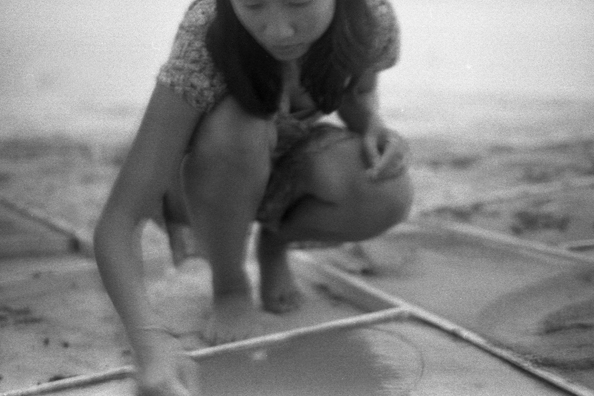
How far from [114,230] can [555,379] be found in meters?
0.69

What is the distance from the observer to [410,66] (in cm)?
496

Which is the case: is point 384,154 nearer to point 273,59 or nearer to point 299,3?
point 273,59

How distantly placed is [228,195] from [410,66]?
3.95 m

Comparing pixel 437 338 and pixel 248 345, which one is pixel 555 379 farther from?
pixel 248 345

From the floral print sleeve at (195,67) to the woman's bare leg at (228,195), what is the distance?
2.0 inches

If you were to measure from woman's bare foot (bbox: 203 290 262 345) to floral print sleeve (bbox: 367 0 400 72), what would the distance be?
53 centimetres

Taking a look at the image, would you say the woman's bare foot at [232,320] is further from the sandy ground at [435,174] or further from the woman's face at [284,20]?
the sandy ground at [435,174]

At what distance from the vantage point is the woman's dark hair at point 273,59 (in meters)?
1.16

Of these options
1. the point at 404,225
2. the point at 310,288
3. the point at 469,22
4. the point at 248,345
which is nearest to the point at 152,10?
the point at 469,22

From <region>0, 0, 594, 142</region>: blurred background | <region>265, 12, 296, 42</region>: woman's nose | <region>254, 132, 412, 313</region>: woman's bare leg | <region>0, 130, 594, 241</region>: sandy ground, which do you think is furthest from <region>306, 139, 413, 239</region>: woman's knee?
<region>0, 0, 594, 142</region>: blurred background

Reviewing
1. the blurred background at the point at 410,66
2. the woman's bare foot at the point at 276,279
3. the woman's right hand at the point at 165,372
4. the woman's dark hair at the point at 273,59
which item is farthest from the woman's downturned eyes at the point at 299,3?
the blurred background at the point at 410,66

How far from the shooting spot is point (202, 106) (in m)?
1.18

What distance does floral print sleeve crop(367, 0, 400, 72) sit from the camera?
1.29m

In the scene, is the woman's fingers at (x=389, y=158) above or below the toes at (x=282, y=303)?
above
